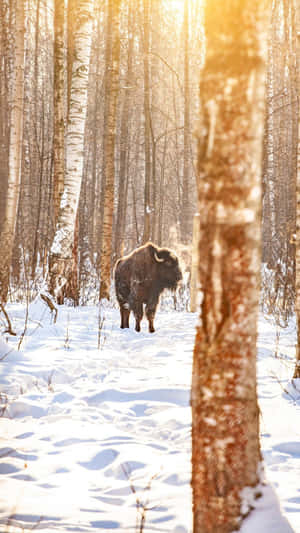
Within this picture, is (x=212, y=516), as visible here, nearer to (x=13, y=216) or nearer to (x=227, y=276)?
(x=227, y=276)

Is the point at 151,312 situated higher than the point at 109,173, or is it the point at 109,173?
the point at 109,173

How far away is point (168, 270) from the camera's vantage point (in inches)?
286

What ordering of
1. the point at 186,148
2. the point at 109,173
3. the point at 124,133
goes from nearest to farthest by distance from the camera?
the point at 109,173 → the point at 124,133 → the point at 186,148

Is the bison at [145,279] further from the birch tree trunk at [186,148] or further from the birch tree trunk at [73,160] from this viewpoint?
the birch tree trunk at [186,148]

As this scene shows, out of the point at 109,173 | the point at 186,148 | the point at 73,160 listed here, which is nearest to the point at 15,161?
the point at 109,173

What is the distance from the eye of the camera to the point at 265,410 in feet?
11.3

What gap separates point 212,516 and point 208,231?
1117 mm

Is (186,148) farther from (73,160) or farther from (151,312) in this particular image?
(151,312)

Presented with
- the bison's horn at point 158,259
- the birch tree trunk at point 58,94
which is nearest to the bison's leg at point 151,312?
the bison's horn at point 158,259

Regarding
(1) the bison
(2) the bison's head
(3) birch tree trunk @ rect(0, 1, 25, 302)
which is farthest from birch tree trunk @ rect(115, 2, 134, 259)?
(2) the bison's head

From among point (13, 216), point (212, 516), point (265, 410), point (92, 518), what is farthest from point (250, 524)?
point (13, 216)

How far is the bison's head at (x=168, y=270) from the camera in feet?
23.6

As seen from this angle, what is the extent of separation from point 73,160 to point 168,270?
8.80 feet

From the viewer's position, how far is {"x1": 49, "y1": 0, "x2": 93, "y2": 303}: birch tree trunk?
7840mm
